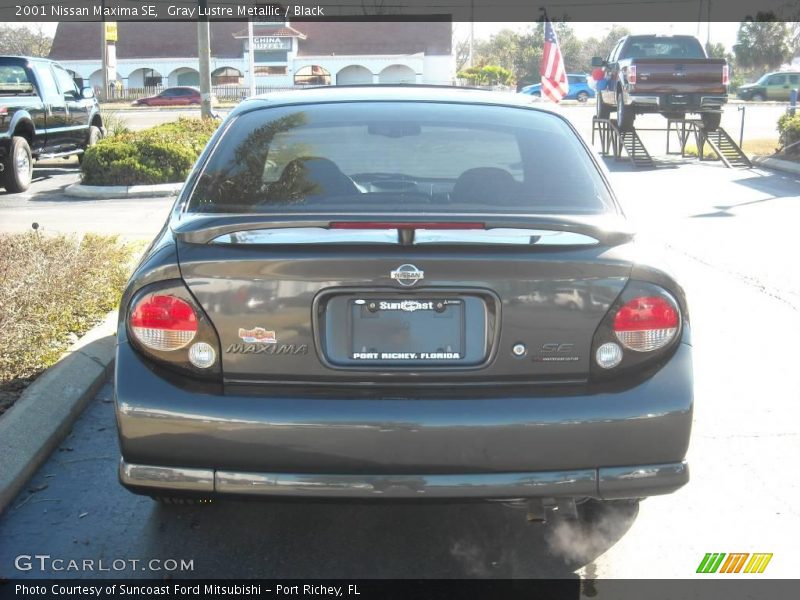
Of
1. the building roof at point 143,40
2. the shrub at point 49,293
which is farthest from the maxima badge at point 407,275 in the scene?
the building roof at point 143,40

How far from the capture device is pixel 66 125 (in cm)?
1781

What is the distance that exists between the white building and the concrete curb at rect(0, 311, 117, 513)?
2325 inches

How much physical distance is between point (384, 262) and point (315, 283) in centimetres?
24

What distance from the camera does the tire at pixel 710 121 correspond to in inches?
851

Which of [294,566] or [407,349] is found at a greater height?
[407,349]

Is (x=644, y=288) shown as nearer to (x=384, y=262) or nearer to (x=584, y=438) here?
(x=584, y=438)

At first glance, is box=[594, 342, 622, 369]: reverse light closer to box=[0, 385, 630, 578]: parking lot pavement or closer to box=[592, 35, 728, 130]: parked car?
box=[0, 385, 630, 578]: parking lot pavement

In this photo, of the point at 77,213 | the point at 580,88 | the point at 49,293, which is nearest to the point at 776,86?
the point at 580,88

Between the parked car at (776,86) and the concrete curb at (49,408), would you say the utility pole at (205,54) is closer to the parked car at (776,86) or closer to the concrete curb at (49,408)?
the concrete curb at (49,408)

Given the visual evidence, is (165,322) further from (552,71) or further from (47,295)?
(552,71)

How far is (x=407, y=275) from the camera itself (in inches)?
127

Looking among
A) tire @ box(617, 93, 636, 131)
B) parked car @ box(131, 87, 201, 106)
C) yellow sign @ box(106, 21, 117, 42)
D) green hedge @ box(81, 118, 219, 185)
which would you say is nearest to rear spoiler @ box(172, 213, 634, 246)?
green hedge @ box(81, 118, 219, 185)

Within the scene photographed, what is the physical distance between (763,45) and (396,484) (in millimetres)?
77316

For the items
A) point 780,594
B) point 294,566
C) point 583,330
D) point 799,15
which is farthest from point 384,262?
point 799,15
